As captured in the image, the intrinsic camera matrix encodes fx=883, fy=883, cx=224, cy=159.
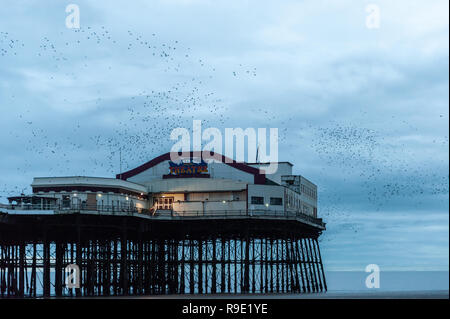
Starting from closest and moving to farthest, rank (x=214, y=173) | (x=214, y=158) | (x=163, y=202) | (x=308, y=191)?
(x=163, y=202) → (x=214, y=173) → (x=214, y=158) → (x=308, y=191)

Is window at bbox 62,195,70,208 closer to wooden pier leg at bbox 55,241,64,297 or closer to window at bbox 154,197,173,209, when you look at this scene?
wooden pier leg at bbox 55,241,64,297

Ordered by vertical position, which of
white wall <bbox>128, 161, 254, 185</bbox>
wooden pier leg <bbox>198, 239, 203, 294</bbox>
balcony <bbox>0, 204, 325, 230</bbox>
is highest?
white wall <bbox>128, 161, 254, 185</bbox>

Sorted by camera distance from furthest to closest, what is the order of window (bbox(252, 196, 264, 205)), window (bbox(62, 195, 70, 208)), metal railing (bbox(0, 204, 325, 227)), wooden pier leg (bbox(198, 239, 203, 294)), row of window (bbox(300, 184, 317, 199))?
row of window (bbox(300, 184, 317, 199)) < wooden pier leg (bbox(198, 239, 203, 294)) < window (bbox(252, 196, 264, 205)) < window (bbox(62, 195, 70, 208)) < metal railing (bbox(0, 204, 325, 227))

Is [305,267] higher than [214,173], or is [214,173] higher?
[214,173]

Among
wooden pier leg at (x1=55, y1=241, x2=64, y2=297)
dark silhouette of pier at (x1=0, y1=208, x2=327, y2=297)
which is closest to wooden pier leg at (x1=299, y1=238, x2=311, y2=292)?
dark silhouette of pier at (x1=0, y1=208, x2=327, y2=297)

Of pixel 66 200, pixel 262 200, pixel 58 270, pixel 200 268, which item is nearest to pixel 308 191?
pixel 262 200

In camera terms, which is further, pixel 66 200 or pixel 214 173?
pixel 214 173

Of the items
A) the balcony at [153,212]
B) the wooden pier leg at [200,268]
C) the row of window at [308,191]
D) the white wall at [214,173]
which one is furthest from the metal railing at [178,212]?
the row of window at [308,191]

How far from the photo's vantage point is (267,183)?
106 metres

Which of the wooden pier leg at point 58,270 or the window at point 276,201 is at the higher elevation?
the window at point 276,201

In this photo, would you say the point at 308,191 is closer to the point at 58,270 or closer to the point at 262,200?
the point at 262,200

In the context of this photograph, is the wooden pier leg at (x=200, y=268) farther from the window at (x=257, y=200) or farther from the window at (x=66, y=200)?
the window at (x=66, y=200)
